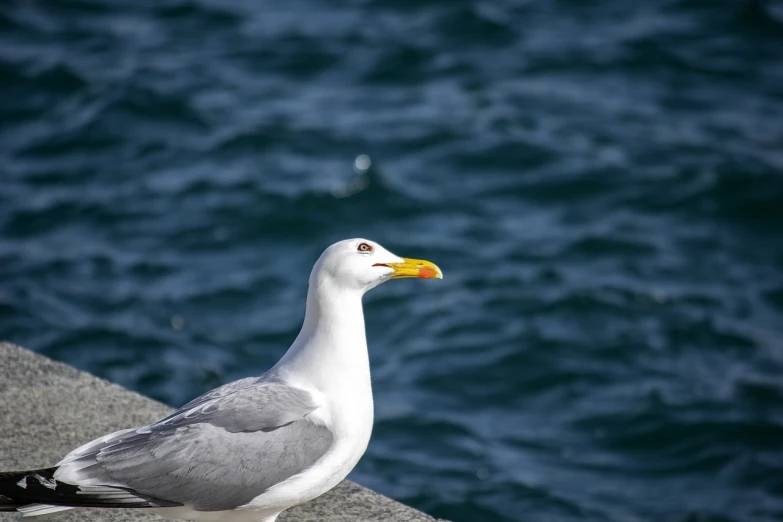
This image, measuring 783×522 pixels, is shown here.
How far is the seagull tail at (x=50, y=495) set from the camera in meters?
3.67

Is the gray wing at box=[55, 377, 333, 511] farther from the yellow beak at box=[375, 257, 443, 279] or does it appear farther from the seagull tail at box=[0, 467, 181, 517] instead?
the yellow beak at box=[375, 257, 443, 279]

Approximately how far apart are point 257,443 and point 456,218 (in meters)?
7.63

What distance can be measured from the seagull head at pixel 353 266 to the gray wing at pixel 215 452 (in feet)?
1.47

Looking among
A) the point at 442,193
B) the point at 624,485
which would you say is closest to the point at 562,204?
the point at 442,193

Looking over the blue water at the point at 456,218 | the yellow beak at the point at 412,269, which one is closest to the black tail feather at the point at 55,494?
the yellow beak at the point at 412,269

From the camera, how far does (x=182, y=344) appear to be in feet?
30.5

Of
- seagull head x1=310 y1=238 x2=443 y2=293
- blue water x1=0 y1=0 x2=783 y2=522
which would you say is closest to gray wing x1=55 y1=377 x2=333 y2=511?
seagull head x1=310 y1=238 x2=443 y2=293

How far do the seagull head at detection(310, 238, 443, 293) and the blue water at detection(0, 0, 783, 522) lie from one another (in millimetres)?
3714

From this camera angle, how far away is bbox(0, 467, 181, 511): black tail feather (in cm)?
366

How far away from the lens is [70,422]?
5.00 metres

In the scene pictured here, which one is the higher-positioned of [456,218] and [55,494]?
[456,218]

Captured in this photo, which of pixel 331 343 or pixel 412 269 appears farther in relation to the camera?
pixel 412 269

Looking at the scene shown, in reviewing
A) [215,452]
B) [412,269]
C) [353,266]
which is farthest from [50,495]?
[412,269]

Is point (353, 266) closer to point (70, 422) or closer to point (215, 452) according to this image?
point (215, 452)
